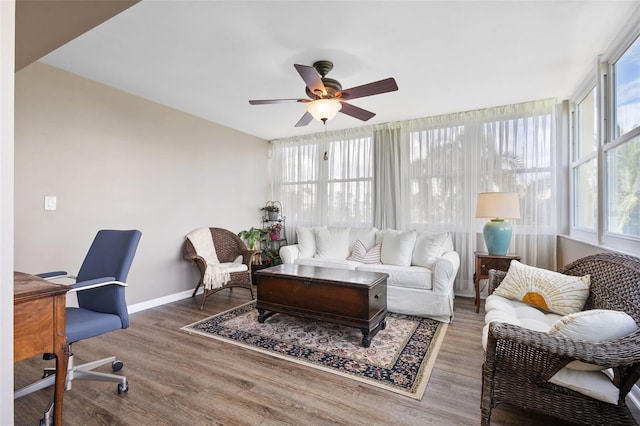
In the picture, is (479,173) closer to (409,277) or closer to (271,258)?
(409,277)

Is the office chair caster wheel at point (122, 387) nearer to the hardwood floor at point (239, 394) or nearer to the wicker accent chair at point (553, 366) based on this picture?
the hardwood floor at point (239, 394)

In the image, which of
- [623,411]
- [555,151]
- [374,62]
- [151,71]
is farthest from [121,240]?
[555,151]

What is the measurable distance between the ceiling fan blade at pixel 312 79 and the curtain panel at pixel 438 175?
7.42 ft

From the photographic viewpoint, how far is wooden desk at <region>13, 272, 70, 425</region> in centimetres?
127

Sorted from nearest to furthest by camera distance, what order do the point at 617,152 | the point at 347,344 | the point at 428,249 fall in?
1. the point at 617,152
2. the point at 347,344
3. the point at 428,249

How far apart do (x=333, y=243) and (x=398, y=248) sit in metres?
1.00

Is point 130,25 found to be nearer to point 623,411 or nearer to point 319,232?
point 319,232

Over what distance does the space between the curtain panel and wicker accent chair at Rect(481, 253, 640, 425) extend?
7.45 feet

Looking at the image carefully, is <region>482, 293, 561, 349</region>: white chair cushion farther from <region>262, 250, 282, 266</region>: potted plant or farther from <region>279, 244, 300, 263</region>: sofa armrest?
<region>262, 250, 282, 266</region>: potted plant

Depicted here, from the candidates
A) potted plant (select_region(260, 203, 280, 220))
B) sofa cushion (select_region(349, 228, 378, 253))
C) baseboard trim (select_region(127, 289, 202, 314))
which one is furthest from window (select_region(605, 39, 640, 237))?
baseboard trim (select_region(127, 289, 202, 314))

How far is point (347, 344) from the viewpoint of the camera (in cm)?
258

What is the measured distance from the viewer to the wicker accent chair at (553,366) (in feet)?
4.13

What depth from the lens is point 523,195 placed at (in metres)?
3.73

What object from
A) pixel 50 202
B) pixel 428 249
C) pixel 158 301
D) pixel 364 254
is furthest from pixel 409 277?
pixel 50 202
